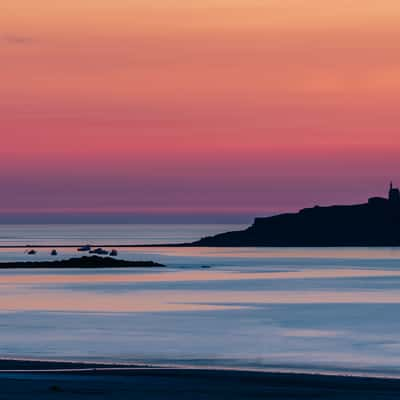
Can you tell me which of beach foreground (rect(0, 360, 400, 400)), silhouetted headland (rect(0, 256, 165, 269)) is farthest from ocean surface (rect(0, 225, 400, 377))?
silhouetted headland (rect(0, 256, 165, 269))

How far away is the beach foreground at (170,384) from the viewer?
24.7 m

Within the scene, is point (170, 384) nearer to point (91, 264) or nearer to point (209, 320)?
point (209, 320)

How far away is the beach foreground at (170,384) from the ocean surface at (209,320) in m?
4.47

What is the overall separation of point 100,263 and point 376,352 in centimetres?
8987

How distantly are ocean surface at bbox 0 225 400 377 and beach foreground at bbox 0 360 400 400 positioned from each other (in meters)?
4.47

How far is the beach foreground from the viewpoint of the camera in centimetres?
2469

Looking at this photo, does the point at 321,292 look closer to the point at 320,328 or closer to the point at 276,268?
the point at 320,328

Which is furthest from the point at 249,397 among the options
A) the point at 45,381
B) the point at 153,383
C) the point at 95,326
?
the point at 95,326

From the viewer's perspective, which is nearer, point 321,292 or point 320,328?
point 320,328

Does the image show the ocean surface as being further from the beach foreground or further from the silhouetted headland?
the silhouetted headland

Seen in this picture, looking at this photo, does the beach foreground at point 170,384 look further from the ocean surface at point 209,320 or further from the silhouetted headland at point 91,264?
the silhouetted headland at point 91,264

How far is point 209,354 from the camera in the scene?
1539 inches

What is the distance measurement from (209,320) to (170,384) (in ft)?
95.5

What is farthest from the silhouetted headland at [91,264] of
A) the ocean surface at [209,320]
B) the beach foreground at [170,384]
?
the beach foreground at [170,384]
